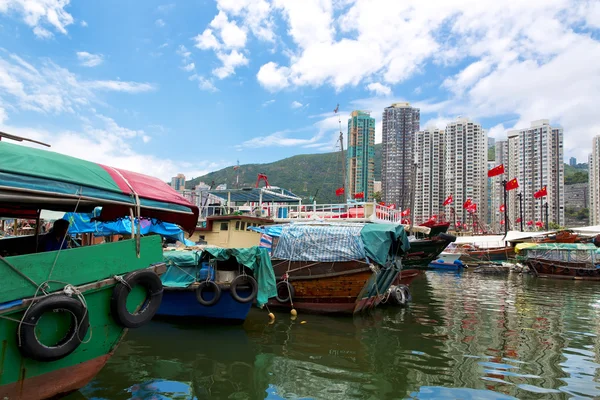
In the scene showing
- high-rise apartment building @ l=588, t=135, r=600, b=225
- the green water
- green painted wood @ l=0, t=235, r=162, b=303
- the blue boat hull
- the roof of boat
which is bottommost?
the green water

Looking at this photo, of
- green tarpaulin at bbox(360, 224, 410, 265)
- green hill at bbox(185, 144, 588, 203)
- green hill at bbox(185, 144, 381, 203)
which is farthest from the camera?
green hill at bbox(185, 144, 588, 203)

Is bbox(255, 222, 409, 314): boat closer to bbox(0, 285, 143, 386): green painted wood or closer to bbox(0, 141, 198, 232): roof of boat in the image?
bbox(0, 141, 198, 232): roof of boat

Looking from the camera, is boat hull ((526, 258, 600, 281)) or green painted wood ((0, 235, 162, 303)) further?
boat hull ((526, 258, 600, 281))

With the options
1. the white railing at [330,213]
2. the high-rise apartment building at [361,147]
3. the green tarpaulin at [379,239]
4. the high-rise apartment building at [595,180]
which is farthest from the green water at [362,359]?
the high-rise apartment building at [595,180]

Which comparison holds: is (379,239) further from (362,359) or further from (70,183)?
(70,183)

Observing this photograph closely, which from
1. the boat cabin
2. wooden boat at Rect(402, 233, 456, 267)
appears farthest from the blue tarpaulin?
wooden boat at Rect(402, 233, 456, 267)

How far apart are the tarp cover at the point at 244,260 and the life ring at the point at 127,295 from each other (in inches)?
145

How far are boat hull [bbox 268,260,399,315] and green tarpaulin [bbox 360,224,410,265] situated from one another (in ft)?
Answer: 1.47

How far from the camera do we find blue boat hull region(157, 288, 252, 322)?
30.4ft

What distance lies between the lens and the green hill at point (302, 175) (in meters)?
95.6

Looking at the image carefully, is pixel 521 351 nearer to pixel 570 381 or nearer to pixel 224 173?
pixel 570 381

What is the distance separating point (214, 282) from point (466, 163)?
2585 inches

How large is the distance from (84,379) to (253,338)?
12.5 feet

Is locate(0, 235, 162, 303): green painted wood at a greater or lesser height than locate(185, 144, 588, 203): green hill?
lesser
